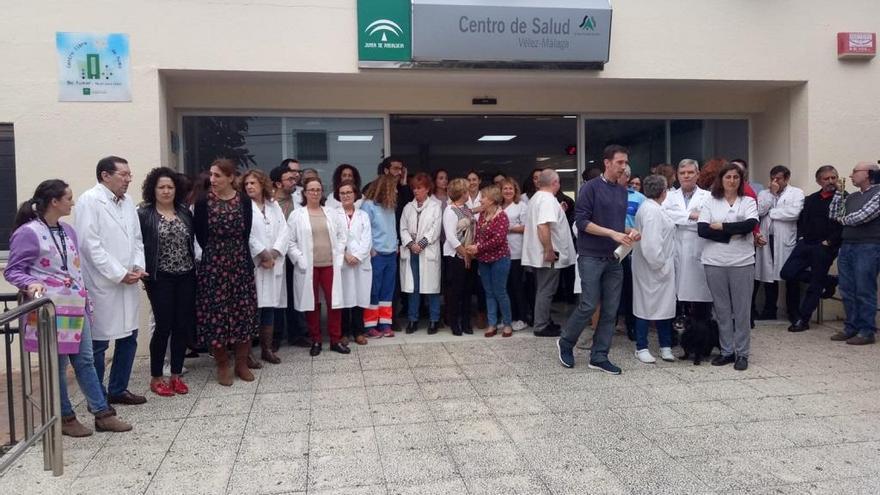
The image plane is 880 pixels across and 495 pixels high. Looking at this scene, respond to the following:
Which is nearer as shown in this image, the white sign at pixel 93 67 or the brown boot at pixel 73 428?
the brown boot at pixel 73 428

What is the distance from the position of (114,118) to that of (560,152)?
20.8ft

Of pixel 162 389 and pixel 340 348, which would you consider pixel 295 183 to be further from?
pixel 162 389

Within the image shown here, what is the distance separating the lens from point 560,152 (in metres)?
10.2

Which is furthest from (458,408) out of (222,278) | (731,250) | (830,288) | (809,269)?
(830,288)

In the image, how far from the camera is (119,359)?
16.7 ft

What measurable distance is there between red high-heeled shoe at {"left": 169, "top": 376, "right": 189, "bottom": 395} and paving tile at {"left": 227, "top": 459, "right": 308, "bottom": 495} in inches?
66.0

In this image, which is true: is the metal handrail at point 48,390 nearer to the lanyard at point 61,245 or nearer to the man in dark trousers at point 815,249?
the lanyard at point 61,245

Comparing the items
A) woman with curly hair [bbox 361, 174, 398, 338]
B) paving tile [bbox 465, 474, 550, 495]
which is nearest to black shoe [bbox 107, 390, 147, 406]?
woman with curly hair [bbox 361, 174, 398, 338]

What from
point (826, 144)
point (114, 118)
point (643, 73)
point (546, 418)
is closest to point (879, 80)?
point (826, 144)

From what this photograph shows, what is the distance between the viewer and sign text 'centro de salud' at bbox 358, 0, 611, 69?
6.94m

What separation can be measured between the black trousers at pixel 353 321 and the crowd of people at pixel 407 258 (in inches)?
0.9

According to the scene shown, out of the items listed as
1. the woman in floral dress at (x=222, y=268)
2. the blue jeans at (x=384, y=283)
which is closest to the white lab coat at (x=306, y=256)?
the blue jeans at (x=384, y=283)

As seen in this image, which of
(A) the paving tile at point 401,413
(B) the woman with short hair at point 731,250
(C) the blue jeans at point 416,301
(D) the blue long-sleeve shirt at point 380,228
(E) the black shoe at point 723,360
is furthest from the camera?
(C) the blue jeans at point 416,301

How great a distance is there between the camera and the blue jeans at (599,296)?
219 inches
